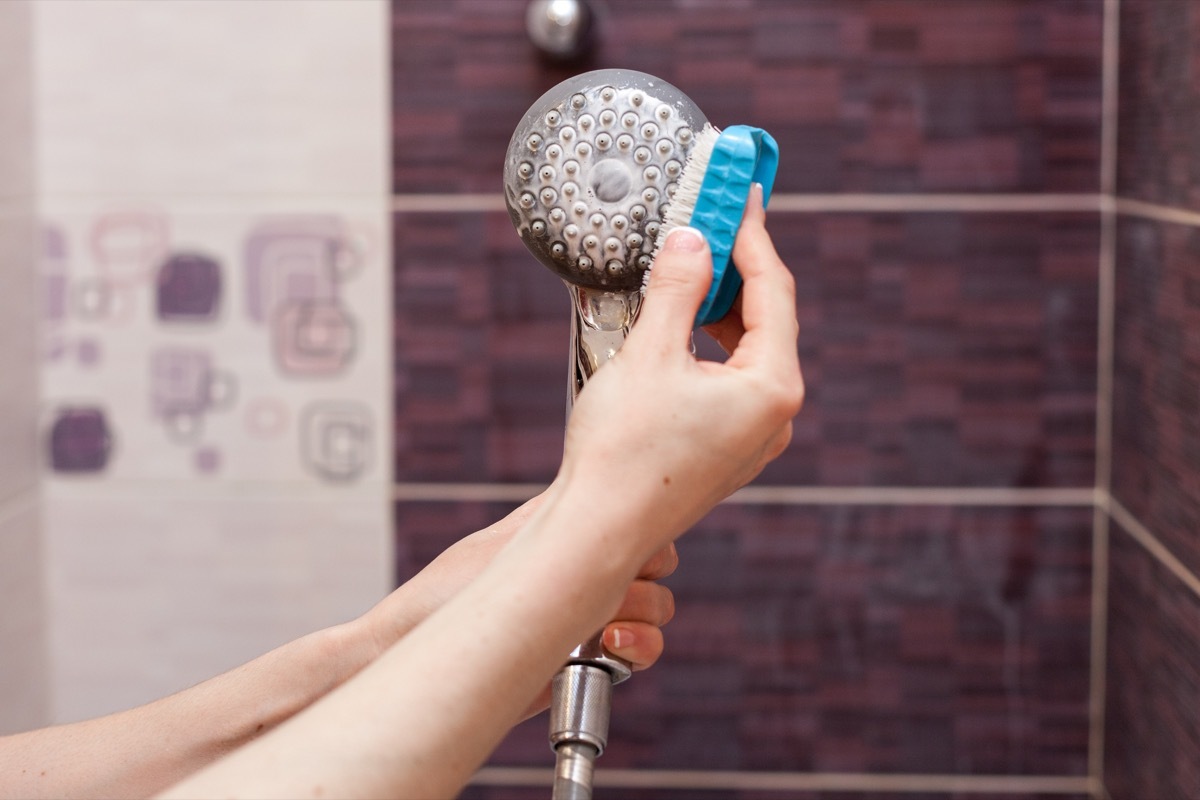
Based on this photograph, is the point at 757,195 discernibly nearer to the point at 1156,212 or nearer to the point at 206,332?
the point at 1156,212

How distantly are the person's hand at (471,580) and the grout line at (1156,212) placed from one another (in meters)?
0.45

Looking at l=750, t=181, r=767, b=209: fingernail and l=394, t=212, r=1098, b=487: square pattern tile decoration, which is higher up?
l=750, t=181, r=767, b=209: fingernail

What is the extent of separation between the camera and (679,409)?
16.0 inches

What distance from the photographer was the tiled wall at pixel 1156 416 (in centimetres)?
77

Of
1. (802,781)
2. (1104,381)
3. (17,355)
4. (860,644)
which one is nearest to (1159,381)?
(1104,381)

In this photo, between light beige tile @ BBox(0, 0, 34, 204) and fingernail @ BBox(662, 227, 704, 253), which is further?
light beige tile @ BBox(0, 0, 34, 204)

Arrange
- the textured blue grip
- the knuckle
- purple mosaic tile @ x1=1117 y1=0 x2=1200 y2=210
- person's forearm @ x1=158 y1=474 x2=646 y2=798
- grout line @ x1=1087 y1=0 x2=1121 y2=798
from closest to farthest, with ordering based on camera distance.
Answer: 1. person's forearm @ x1=158 y1=474 x2=646 y2=798
2. the textured blue grip
3. the knuckle
4. purple mosaic tile @ x1=1117 y1=0 x2=1200 y2=210
5. grout line @ x1=1087 y1=0 x2=1121 y2=798

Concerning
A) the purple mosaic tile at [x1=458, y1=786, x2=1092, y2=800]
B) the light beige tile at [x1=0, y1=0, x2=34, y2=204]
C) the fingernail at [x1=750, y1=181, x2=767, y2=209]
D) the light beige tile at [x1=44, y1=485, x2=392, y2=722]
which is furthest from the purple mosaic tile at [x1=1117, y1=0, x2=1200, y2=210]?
the light beige tile at [x1=0, y1=0, x2=34, y2=204]

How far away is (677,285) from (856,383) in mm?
565

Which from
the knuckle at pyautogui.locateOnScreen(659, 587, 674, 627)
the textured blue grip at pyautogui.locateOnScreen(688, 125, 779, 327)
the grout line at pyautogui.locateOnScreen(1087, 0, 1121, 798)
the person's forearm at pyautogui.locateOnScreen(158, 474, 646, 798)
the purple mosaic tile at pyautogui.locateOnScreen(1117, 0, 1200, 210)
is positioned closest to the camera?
the person's forearm at pyautogui.locateOnScreen(158, 474, 646, 798)

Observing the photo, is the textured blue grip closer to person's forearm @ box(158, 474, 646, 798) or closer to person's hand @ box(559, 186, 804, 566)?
person's hand @ box(559, 186, 804, 566)

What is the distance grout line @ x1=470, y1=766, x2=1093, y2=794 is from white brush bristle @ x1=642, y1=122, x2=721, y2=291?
65cm

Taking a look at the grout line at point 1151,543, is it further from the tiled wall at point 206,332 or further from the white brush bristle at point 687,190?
the tiled wall at point 206,332

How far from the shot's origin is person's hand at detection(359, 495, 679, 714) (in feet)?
1.80
